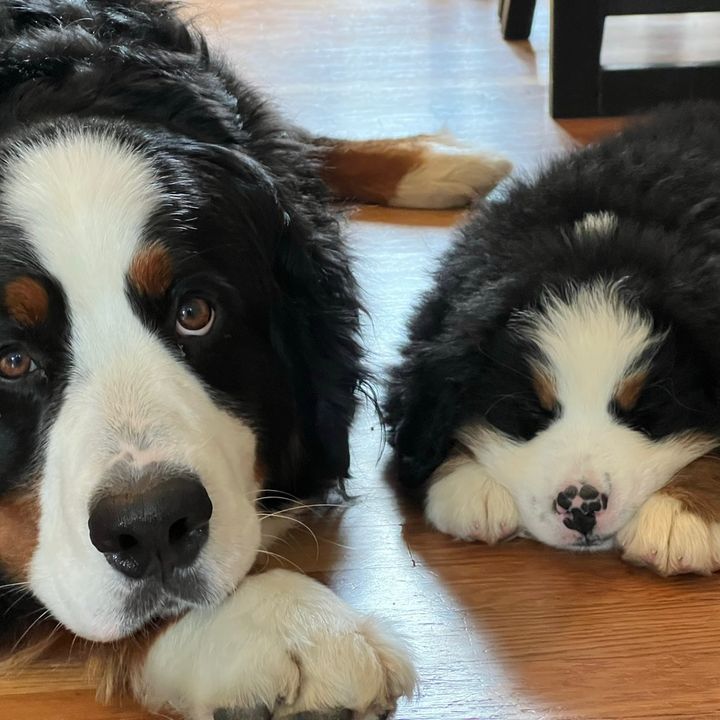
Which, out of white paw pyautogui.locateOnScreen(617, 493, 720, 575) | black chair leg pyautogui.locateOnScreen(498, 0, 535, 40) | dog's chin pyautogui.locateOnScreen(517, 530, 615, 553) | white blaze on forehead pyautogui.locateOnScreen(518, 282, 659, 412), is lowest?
black chair leg pyautogui.locateOnScreen(498, 0, 535, 40)

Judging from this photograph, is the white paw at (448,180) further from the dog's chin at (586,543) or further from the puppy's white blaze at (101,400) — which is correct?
the puppy's white blaze at (101,400)

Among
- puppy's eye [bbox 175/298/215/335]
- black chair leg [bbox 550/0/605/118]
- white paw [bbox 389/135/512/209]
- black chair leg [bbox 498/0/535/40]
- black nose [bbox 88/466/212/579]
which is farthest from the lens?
black chair leg [bbox 498/0/535/40]

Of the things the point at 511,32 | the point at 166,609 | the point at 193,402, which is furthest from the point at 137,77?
the point at 511,32

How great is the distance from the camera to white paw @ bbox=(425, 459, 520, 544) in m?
1.76

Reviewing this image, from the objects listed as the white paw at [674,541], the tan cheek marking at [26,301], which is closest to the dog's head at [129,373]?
the tan cheek marking at [26,301]

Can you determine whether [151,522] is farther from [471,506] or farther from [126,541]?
[471,506]

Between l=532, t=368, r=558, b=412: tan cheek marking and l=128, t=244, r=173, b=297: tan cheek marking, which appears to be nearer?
l=128, t=244, r=173, b=297: tan cheek marking

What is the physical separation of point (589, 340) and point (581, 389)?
8 centimetres

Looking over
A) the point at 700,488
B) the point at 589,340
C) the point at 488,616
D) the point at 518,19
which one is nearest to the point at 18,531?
the point at 488,616

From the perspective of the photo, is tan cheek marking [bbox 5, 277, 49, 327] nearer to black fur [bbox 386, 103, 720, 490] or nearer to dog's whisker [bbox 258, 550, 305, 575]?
dog's whisker [bbox 258, 550, 305, 575]

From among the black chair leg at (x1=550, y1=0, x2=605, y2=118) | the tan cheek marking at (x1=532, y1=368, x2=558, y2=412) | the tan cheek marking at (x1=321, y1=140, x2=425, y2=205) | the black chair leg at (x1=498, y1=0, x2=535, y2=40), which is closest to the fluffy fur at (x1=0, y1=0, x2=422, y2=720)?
the tan cheek marking at (x1=532, y1=368, x2=558, y2=412)

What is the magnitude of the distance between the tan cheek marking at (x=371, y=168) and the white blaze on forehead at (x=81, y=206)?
4.73 feet

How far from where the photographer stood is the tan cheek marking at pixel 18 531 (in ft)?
4.66

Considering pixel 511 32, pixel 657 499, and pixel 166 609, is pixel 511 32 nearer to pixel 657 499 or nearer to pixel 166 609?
pixel 657 499
